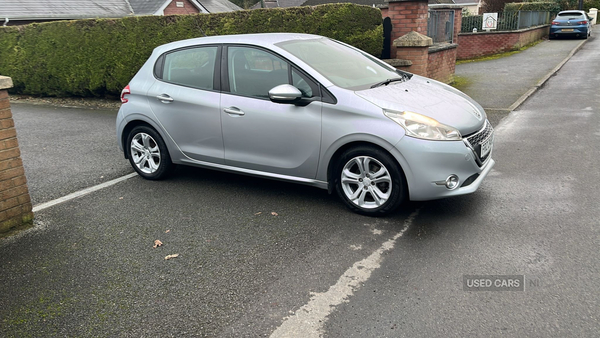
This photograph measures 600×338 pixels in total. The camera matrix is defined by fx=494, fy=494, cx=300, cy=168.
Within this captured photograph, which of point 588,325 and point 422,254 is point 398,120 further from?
point 588,325

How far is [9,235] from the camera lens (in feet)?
15.5

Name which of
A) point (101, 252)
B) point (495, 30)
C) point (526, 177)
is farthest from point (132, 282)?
point (495, 30)

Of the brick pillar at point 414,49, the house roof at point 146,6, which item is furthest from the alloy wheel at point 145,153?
the house roof at point 146,6

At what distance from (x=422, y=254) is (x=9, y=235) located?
3.84 m

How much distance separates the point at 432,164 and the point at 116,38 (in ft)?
35.0

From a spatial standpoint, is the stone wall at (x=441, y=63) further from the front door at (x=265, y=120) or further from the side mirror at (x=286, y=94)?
the side mirror at (x=286, y=94)

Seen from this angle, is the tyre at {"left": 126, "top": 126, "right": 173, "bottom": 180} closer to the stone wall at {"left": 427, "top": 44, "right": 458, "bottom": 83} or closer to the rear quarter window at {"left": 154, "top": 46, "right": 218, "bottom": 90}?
the rear quarter window at {"left": 154, "top": 46, "right": 218, "bottom": 90}

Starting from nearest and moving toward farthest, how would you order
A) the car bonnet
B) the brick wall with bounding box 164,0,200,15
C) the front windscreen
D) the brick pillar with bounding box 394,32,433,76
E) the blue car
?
the car bonnet
the front windscreen
the brick pillar with bounding box 394,32,433,76
the blue car
the brick wall with bounding box 164,0,200,15

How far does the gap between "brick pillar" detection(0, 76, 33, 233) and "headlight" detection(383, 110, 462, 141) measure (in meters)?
3.57

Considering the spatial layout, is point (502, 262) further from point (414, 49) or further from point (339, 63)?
point (414, 49)

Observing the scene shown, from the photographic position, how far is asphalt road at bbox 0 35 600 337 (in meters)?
3.16

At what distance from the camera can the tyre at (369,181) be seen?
4.49m

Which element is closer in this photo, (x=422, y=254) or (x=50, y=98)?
(x=422, y=254)

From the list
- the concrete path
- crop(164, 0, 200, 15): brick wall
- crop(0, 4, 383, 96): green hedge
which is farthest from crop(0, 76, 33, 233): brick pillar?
crop(164, 0, 200, 15): brick wall
